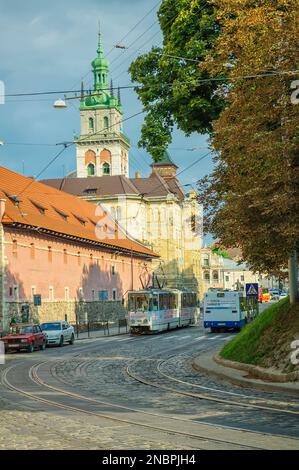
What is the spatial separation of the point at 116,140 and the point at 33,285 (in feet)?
285

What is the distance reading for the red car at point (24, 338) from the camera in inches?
1325

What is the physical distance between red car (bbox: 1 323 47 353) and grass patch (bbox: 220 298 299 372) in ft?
46.4

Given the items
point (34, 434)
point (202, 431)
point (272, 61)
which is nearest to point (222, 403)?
point (202, 431)

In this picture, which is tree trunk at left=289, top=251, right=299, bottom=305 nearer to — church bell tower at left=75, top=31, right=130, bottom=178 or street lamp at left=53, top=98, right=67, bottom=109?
street lamp at left=53, top=98, right=67, bottom=109

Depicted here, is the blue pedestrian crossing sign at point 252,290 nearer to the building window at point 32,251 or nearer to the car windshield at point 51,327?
the car windshield at point 51,327

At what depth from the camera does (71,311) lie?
193 ft

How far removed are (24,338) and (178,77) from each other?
614 inches

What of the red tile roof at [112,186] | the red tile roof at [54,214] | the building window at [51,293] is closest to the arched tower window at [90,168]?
the red tile roof at [112,186]

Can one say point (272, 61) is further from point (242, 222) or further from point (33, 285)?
point (33, 285)

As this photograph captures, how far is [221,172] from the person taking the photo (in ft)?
70.8

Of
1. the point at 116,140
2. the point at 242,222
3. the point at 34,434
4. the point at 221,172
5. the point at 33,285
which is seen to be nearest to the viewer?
the point at 34,434

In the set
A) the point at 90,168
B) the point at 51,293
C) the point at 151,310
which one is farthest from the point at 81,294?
the point at 90,168

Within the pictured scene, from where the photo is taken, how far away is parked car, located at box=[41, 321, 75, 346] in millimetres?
38719

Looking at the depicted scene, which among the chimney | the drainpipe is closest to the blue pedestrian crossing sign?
the drainpipe
